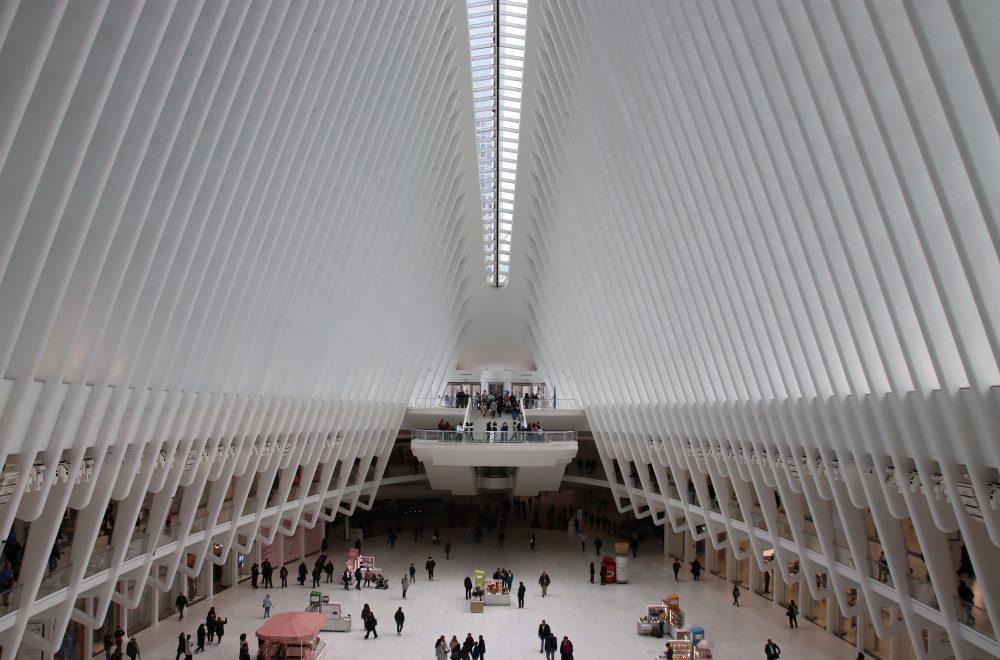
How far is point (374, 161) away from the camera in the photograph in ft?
67.6

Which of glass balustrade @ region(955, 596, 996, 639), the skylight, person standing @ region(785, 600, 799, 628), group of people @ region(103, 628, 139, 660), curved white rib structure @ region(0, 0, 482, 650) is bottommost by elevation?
group of people @ region(103, 628, 139, 660)

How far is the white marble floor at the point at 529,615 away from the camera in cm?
2098

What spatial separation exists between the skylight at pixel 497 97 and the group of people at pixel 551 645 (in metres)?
16.7

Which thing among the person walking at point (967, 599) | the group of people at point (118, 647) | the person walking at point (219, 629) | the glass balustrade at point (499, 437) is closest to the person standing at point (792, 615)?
the person walking at point (967, 599)

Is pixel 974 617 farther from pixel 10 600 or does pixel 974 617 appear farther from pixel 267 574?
pixel 267 574

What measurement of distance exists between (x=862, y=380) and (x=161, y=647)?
1753 cm

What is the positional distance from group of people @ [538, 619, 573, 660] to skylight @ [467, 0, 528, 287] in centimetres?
1675

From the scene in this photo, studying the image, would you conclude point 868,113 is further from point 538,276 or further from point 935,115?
point 538,276

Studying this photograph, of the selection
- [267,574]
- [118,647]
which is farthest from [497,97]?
[118,647]

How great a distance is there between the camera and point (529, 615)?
81.1 feet

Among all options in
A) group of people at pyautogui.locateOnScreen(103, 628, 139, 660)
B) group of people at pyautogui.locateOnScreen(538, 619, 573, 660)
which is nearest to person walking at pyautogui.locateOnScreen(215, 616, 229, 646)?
group of people at pyautogui.locateOnScreen(103, 628, 139, 660)

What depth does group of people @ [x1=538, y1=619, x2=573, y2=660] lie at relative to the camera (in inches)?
734

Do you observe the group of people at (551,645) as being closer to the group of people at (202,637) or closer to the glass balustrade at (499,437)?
the group of people at (202,637)

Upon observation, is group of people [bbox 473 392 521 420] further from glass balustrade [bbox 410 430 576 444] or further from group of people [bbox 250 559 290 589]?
group of people [bbox 250 559 290 589]
